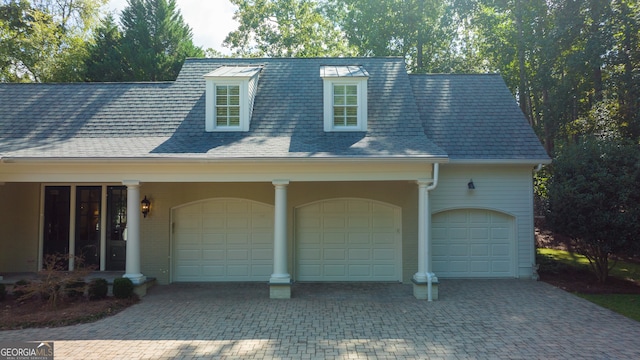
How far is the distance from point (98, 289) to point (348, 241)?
20.1 ft

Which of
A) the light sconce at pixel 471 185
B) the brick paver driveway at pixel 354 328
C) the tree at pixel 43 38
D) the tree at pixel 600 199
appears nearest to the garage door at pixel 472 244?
the light sconce at pixel 471 185

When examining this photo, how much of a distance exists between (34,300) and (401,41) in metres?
A: 22.6

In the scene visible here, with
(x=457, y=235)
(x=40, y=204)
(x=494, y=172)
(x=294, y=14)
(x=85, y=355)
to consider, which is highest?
(x=294, y=14)

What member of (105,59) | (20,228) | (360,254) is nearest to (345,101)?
(360,254)

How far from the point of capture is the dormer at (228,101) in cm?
1106

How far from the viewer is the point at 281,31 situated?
84.8 ft

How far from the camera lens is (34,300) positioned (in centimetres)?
869

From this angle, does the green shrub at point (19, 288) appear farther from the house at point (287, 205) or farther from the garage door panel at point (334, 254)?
the garage door panel at point (334, 254)

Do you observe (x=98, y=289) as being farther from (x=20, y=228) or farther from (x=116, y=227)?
(x=20, y=228)

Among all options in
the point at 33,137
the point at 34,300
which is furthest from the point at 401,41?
the point at 34,300

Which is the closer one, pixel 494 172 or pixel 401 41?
pixel 494 172

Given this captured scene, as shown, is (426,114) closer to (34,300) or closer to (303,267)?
(303,267)

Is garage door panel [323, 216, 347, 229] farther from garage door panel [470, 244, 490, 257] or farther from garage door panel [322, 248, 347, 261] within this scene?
garage door panel [470, 244, 490, 257]

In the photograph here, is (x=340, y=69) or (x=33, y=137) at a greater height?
(x=340, y=69)
